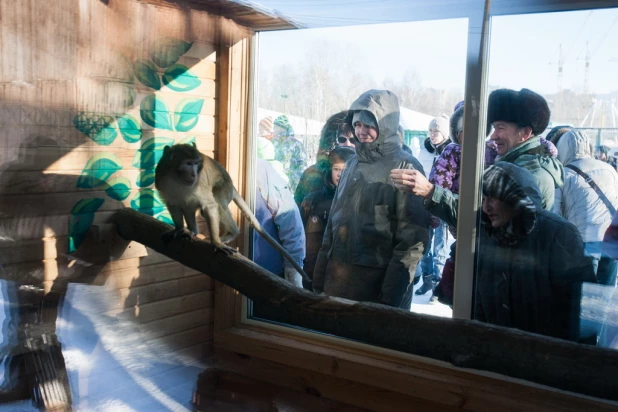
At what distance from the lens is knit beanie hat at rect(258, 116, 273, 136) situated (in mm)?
2543

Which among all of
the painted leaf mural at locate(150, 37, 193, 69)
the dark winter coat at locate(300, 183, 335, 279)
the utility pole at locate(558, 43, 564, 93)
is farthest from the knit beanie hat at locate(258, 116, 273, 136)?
the utility pole at locate(558, 43, 564, 93)

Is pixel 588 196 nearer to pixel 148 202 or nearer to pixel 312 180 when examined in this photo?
pixel 312 180

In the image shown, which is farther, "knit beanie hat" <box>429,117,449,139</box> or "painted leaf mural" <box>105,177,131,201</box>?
"painted leaf mural" <box>105,177,131,201</box>

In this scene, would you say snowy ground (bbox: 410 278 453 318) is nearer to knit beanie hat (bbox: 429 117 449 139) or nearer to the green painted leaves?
knit beanie hat (bbox: 429 117 449 139)

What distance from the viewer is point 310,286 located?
2.60m

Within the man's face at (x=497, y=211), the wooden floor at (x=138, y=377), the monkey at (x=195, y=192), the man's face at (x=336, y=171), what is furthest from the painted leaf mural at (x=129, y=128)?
the man's face at (x=497, y=211)

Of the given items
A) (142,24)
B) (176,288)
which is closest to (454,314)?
(176,288)

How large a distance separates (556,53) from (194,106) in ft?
5.03

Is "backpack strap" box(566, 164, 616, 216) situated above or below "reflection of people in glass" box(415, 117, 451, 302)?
above

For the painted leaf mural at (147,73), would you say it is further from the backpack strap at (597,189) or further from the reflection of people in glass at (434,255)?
the backpack strap at (597,189)

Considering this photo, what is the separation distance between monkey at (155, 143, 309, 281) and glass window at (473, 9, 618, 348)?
921mm

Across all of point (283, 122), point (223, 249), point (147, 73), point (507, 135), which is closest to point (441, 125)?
point (507, 135)

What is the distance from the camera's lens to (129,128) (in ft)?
7.62

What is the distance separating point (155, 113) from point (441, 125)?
1238 mm
